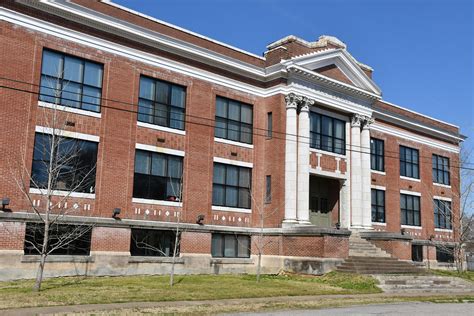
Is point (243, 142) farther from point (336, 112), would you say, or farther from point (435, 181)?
point (435, 181)

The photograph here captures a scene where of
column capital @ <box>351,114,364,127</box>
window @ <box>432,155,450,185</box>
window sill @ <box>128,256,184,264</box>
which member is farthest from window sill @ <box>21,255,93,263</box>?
window @ <box>432,155,450,185</box>

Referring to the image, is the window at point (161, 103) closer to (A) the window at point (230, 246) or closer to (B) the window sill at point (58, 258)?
(A) the window at point (230, 246)

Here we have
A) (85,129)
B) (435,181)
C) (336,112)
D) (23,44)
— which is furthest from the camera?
(435,181)

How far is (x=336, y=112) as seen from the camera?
105ft

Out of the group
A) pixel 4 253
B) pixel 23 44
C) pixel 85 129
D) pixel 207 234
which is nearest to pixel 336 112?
pixel 207 234

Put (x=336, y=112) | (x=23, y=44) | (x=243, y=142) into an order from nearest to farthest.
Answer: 1. (x=23, y=44)
2. (x=243, y=142)
3. (x=336, y=112)

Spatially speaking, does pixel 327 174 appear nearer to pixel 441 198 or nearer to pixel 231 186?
pixel 231 186

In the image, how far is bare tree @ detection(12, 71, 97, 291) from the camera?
20.7 metres

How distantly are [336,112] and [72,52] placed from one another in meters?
15.9

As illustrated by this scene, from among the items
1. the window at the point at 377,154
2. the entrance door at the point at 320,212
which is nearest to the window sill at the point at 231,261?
the entrance door at the point at 320,212

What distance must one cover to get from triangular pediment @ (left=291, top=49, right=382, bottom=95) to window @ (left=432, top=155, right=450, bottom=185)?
37.8 feet

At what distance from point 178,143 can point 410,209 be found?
67.7ft

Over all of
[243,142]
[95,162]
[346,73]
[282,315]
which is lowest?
[282,315]

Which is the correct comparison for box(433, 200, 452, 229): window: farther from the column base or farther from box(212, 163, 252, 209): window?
box(212, 163, 252, 209): window
